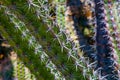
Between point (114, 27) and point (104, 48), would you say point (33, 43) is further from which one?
point (104, 48)

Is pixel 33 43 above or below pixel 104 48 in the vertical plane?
above

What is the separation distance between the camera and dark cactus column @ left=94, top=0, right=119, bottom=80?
2.13 m

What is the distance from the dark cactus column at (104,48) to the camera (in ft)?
6.98

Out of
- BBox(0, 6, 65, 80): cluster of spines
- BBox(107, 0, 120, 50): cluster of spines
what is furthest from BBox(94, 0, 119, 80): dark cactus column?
BBox(0, 6, 65, 80): cluster of spines

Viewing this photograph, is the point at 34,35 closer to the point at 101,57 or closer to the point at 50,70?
the point at 50,70

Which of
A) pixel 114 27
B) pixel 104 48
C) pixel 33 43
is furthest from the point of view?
pixel 104 48

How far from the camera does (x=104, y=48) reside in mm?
2236

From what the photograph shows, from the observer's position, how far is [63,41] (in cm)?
154

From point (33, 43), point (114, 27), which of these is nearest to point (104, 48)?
point (114, 27)

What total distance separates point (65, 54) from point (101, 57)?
2.52 ft

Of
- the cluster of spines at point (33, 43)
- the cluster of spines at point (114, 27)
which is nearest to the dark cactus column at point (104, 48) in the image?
the cluster of spines at point (114, 27)

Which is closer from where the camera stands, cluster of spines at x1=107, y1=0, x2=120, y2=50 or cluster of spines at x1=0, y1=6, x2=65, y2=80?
cluster of spines at x1=0, y1=6, x2=65, y2=80

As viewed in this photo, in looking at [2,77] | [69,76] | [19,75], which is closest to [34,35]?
[69,76]

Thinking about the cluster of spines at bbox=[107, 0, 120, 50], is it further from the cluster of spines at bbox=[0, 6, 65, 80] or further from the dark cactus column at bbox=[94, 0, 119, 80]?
the cluster of spines at bbox=[0, 6, 65, 80]
